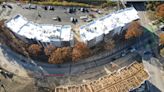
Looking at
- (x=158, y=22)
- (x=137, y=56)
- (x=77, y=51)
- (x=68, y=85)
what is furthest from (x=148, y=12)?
(x=68, y=85)

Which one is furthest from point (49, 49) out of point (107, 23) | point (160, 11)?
point (160, 11)

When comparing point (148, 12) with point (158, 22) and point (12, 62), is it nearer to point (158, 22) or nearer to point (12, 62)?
point (158, 22)

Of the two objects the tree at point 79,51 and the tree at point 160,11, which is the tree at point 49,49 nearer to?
the tree at point 79,51

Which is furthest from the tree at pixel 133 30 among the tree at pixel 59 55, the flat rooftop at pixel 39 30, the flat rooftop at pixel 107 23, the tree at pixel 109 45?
the tree at pixel 59 55

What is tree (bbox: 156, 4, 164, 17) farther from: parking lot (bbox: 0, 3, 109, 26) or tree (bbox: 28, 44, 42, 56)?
tree (bbox: 28, 44, 42, 56)

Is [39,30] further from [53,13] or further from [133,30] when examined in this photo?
[133,30]

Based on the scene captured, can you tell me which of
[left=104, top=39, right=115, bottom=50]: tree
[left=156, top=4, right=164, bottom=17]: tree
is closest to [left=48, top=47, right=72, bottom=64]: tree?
[left=104, top=39, right=115, bottom=50]: tree
